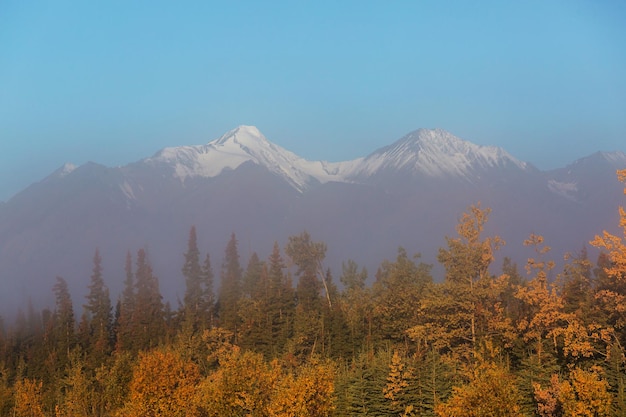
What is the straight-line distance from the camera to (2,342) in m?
150

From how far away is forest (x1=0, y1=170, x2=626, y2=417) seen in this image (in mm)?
50969

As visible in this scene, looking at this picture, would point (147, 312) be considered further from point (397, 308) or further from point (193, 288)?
point (397, 308)

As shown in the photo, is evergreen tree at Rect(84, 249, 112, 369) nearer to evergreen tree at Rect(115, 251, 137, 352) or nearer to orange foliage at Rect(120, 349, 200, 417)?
evergreen tree at Rect(115, 251, 137, 352)

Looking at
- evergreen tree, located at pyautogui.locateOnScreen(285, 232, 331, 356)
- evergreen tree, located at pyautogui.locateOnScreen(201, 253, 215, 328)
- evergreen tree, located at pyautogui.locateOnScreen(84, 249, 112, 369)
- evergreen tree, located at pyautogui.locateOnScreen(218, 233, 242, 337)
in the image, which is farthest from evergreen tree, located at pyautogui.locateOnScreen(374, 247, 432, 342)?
evergreen tree, located at pyautogui.locateOnScreen(84, 249, 112, 369)

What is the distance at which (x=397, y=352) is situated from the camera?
7475 cm

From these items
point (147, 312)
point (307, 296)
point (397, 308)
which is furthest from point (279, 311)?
point (147, 312)

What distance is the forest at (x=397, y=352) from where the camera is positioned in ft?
167

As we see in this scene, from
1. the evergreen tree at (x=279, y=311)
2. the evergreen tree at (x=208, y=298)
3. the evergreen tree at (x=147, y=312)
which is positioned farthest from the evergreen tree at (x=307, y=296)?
the evergreen tree at (x=147, y=312)

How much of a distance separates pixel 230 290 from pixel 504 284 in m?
81.3

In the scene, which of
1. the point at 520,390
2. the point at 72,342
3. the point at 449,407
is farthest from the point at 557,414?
the point at 72,342

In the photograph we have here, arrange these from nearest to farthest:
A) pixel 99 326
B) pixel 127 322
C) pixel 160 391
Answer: pixel 160 391, pixel 99 326, pixel 127 322

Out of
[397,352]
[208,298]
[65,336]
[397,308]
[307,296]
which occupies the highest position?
[208,298]

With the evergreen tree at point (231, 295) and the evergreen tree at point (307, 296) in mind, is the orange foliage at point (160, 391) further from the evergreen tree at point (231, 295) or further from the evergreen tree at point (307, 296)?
the evergreen tree at point (231, 295)

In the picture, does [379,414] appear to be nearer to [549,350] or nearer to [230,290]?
[549,350]
